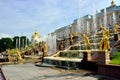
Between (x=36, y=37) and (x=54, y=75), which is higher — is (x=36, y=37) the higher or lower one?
the higher one

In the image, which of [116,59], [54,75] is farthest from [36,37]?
[116,59]

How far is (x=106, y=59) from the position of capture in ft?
39.1

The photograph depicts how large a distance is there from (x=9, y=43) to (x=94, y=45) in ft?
239

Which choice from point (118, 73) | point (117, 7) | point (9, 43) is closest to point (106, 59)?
point (118, 73)

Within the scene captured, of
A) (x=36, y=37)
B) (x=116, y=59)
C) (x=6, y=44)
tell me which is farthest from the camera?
(x=6, y=44)

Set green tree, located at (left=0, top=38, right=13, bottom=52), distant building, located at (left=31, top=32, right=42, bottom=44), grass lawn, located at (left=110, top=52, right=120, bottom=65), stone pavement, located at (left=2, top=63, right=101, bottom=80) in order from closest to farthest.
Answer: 1. stone pavement, located at (left=2, top=63, right=101, bottom=80)
2. grass lawn, located at (left=110, top=52, right=120, bottom=65)
3. distant building, located at (left=31, top=32, right=42, bottom=44)
4. green tree, located at (left=0, top=38, right=13, bottom=52)

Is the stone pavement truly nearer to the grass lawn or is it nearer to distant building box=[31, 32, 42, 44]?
the grass lawn

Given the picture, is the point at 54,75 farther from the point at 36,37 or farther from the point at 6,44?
the point at 6,44

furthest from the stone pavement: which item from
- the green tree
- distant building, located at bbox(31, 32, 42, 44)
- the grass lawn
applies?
the green tree

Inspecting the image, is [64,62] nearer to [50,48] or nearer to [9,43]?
[50,48]

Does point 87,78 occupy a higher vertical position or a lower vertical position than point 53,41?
lower

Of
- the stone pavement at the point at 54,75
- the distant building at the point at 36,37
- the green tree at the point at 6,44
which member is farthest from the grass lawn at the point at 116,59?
the green tree at the point at 6,44

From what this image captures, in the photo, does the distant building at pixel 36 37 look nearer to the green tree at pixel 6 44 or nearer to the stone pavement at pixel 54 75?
the stone pavement at pixel 54 75

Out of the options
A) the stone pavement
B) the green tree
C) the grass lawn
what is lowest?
the stone pavement
